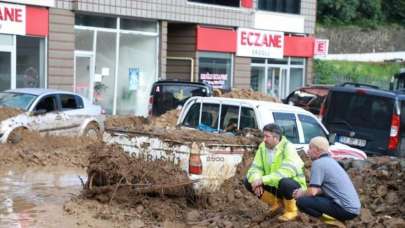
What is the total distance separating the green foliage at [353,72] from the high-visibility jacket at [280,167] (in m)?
35.2

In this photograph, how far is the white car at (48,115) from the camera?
15852mm

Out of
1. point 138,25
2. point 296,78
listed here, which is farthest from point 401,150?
point 296,78

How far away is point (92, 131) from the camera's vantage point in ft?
58.5

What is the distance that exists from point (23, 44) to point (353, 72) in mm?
31556

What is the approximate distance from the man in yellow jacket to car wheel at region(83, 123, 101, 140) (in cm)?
844

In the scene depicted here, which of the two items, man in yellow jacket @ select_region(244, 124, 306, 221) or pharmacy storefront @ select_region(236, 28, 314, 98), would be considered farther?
pharmacy storefront @ select_region(236, 28, 314, 98)

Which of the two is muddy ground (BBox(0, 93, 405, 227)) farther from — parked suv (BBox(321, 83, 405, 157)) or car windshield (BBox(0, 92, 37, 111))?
car windshield (BBox(0, 92, 37, 111))

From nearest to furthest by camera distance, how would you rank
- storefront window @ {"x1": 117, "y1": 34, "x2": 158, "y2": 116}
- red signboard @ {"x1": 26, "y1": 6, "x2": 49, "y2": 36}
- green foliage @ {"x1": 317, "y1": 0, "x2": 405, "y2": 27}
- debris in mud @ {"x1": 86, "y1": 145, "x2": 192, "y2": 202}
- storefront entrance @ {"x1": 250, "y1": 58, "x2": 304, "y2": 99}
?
debris in mud @ {"x1": 86, "y1": 145, "x2": 192, "y2": 202} → red signboard @ {"x1": 26, "y1": 6, "x2": 49, "y2": 36} → storefront window @ {"x1": 117, "y1": 34, "x2": 158, "y2": 116} → storefront entrance @ {"x1": 250, "y1": 58, "x2": 304, "y2": 99} → green foliage @ {"x1": 317, "y1": 0, "x2": 405, "y2": 27}

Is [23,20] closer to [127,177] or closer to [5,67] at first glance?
[5,67]

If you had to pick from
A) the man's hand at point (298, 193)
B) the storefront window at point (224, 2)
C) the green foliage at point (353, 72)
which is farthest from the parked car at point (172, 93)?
the green foliage at point (353, 72)

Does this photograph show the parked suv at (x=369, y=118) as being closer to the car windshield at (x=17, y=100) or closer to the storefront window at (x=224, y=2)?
the car windshield at (x=17, y=100)

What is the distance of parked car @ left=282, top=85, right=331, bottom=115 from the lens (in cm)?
2527

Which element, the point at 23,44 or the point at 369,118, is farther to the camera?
the point at 23,44

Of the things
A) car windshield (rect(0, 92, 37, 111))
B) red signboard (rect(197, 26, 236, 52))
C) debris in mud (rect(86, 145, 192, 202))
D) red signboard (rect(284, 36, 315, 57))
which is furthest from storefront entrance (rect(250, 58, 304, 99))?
debris in mud (rect(86, 145, 192, 202))
